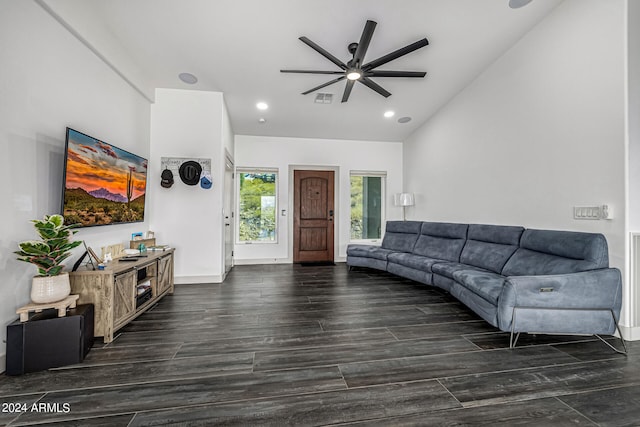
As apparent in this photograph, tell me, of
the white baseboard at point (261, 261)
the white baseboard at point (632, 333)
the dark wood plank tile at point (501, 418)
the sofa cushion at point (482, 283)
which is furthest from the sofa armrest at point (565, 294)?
the white baseboard at point (261, 261)

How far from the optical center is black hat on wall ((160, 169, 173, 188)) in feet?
13.0

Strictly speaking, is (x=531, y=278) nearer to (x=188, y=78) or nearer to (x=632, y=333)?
(x=632, y=333)

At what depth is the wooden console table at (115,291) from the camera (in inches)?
89.9

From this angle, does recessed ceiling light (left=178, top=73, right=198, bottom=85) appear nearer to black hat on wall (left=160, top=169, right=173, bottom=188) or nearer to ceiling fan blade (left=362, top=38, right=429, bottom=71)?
black hat on wall (left=160, top=169, right=173, bottom=188)

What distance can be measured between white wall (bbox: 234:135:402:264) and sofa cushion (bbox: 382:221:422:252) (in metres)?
0.92

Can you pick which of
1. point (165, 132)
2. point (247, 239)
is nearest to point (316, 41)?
point (165, 132)

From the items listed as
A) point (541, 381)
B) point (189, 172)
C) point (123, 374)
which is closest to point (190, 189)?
point (189, 172)

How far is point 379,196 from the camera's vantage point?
21.1 feet

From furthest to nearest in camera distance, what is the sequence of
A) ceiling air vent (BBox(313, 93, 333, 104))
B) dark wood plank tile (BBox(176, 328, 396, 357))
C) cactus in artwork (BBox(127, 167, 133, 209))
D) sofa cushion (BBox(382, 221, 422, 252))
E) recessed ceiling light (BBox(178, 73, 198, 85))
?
sofa cushion (BBox(382, 221, 422, 252)), ceiling air vent (BBox(313, 93, 333, 104)), recessed ceiling light (BBox(178, 73, 198, 85)), cactus in artwork (BBox(127, 167, 133, 209)), dark wood plank tile (BBox(176, 328, 396, 357))

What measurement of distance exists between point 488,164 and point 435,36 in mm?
1903

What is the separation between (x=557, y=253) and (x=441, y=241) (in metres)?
1.80

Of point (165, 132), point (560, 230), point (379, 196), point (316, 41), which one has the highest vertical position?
point (316, 41)

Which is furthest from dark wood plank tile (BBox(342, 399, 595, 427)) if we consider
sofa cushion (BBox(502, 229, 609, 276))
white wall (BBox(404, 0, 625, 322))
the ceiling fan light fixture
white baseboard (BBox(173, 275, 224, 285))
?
white baseboard (BBox(173, 275, 224, 285))

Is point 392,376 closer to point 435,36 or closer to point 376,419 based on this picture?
point 376,419
